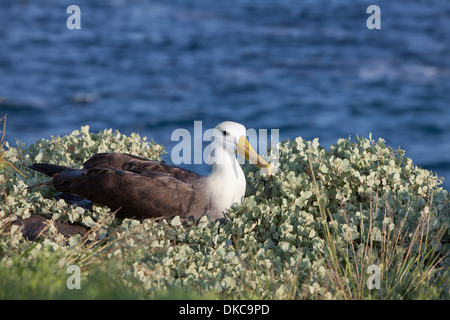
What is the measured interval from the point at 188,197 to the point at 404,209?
6.80 ft

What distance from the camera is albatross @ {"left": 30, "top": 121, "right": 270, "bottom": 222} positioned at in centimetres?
596

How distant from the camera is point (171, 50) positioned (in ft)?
63.5

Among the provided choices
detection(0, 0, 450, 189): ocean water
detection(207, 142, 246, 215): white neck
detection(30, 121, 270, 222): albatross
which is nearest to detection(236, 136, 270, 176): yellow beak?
detection(30, 121, 270, 222): albatross

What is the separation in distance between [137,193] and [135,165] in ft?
1.86

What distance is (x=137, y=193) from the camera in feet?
19.5

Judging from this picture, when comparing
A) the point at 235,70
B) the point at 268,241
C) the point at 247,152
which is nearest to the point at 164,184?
the point at 247,152

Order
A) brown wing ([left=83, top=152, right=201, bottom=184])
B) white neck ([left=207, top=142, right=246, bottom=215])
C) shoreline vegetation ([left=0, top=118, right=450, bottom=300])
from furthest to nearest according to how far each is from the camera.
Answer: brown wing ([left=83, top=152, right=201, bottom=184]), white neck ([left=207, top=142, right=246, bottom=215]), shoreline vegetation ([left=0, top=118, right=450, bottom=300])

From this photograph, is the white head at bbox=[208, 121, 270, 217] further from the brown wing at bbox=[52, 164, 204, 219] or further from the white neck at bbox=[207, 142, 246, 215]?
the brown wing at bbox=[52, 164, 204, 219]

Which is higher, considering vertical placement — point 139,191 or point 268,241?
point 139,191

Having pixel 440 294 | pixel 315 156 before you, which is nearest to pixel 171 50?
pixel 315 156

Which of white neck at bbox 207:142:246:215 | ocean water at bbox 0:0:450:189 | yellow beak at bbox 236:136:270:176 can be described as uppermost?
ocean water at bbox 0:0:450:189

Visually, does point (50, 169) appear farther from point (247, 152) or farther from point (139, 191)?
point (247, 152)
